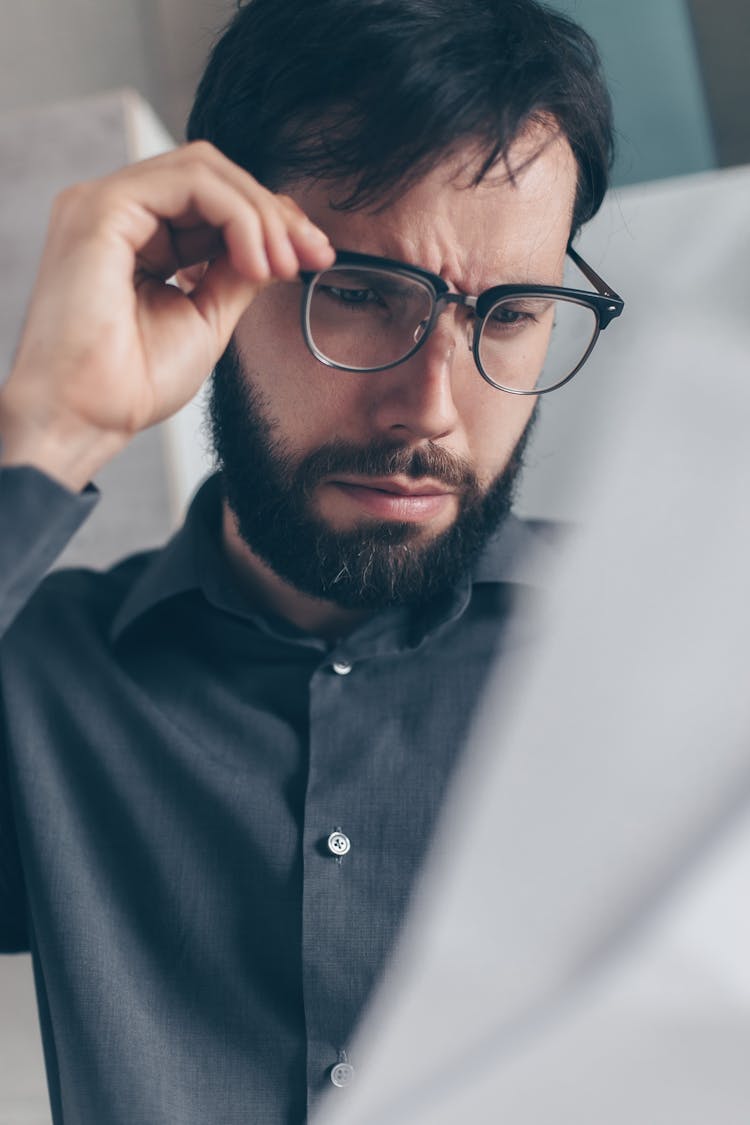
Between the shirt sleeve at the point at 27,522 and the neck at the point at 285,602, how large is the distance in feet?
1.09

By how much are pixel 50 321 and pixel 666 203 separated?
938mm

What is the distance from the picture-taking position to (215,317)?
0.81 m

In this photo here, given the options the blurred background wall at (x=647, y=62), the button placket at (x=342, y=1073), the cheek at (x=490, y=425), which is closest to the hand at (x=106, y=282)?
the cheek at (x=490, y=425)

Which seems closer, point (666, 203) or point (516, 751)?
point (516, 751)

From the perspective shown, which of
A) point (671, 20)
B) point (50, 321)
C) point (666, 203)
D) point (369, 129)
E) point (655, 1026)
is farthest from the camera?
point (671, 20)

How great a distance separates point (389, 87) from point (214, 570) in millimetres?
467

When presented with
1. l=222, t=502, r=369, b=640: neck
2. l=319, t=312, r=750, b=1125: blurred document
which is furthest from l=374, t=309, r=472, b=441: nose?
l=319, t=312, r=750, b=1125: blurred document

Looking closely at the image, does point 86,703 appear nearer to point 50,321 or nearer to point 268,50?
point 50,321

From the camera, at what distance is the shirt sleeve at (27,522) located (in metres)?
0.69

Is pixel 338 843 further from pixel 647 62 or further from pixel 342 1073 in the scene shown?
pixel 647 62

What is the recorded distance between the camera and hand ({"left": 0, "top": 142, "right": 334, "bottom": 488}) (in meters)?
0.72

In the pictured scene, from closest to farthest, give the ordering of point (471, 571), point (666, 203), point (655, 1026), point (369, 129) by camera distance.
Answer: point (655, 1026) → point (369, 129) → point (471, 571) → point (666, 203)

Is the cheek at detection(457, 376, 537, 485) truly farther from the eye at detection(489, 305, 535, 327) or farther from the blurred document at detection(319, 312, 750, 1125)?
the blurred document at detection(319, 312, 750, 1125)

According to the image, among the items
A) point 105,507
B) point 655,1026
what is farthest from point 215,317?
point 105,507
